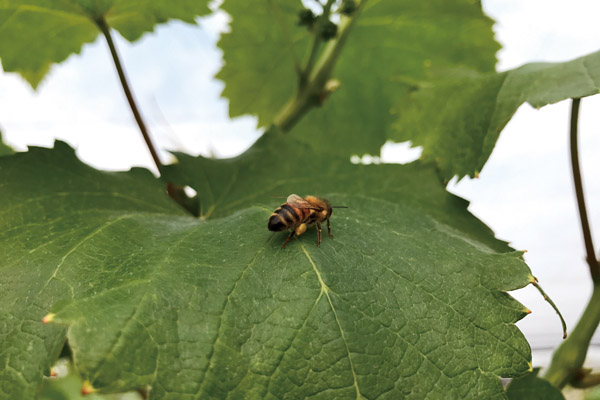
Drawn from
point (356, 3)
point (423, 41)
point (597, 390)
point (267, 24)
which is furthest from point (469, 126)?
point (597, 390)

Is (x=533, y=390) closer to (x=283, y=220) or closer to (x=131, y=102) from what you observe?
(x=283, y=220)

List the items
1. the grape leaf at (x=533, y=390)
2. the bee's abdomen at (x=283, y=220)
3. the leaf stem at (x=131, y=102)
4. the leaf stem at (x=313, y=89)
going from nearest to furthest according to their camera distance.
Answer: the bee's abdomen at (x=283, y=220), the grape leaf at (x=533, y=390), the leaf stem at (x=131, y=102), the leaf stem at (x=313, y=89)

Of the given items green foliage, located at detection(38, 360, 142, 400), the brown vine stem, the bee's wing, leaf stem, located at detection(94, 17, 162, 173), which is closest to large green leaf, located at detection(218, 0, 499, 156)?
leaf stem, located at detection(94, 17, 162, 173)

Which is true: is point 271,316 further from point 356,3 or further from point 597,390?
point 597,390

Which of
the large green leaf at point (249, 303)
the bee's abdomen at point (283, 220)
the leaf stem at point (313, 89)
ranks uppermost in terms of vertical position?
the leaf stem at point (313, 89)

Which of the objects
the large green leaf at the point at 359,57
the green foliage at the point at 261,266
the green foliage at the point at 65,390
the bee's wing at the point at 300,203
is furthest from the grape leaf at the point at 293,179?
the green foliage at the point at 65,390

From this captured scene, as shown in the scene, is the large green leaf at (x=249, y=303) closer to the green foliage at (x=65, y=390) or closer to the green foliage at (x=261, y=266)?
the green foliage at (x=261, y=266)
